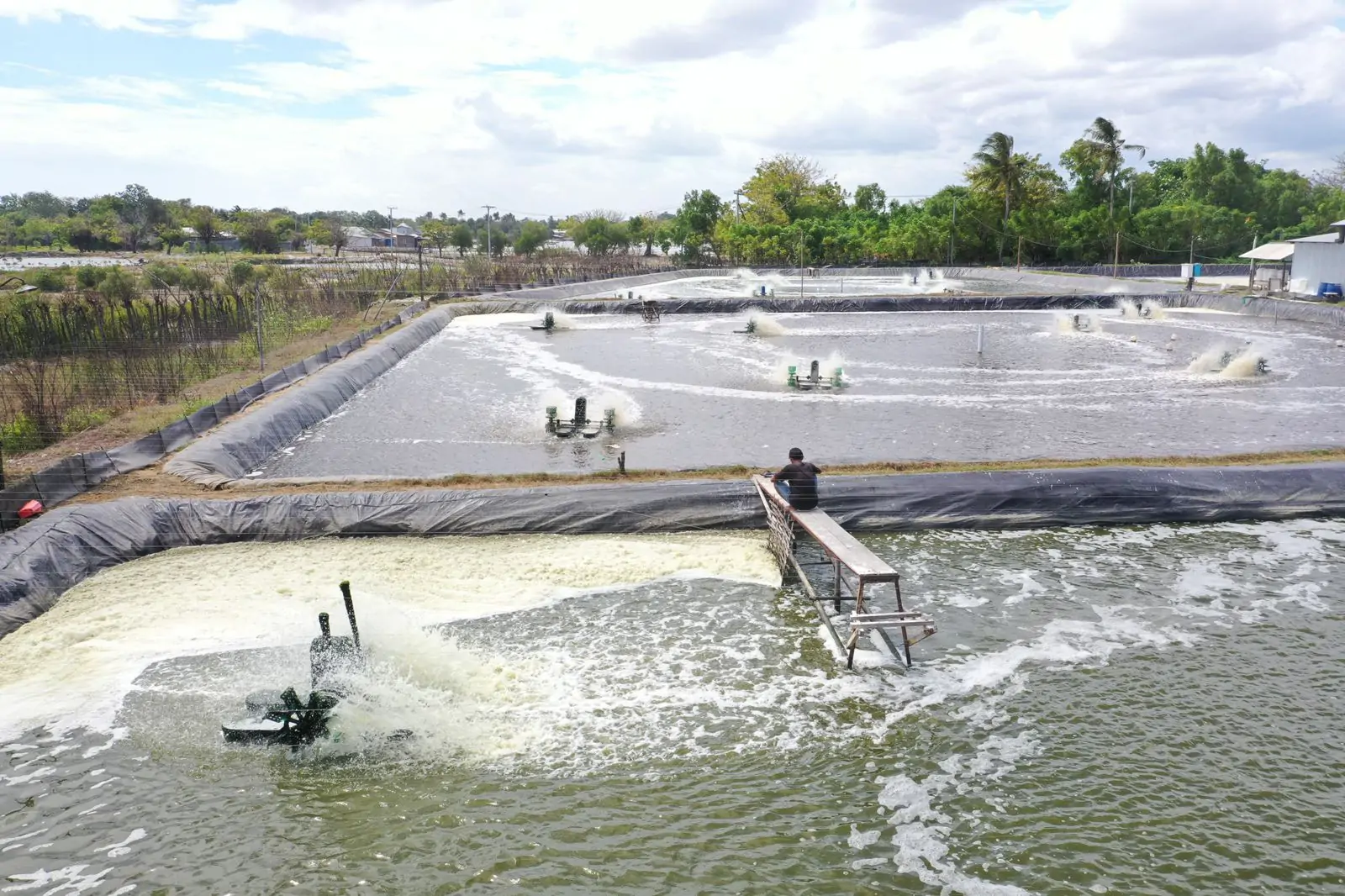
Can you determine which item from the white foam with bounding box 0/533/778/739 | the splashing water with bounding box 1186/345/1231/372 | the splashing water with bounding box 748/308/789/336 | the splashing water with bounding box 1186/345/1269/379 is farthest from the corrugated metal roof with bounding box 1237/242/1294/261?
the white foam with bounding box 0/533/778/739

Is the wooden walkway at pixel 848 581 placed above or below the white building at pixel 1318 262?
below

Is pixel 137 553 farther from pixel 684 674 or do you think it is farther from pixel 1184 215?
pixel 1184 215

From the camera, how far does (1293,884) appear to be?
6129 mm

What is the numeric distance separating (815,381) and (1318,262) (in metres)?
30.7

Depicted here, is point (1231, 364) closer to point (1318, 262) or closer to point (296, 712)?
point (1318, 262)

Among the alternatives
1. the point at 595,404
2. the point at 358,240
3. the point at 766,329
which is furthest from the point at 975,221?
the point at 358,240

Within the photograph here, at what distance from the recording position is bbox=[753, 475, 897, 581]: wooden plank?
30.6ft

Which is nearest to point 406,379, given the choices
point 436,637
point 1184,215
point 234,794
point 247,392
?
point 247,392

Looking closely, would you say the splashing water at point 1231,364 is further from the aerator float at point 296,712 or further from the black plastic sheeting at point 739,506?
the aerator float at point 296,712

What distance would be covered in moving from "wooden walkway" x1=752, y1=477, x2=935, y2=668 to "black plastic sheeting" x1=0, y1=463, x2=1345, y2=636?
1.05 m

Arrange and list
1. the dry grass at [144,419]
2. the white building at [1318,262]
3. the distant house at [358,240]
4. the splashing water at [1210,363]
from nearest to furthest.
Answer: the dry grass at [144,419] → the splashing water at [1210,363] → the white building at [1318,262] → the distant house at [358,240]

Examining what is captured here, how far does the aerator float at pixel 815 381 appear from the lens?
23.0m

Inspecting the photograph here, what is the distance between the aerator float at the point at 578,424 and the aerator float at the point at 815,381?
6.12m

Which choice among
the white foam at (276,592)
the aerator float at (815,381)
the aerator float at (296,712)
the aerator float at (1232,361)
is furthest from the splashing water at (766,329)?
the aerator float at (296,712)
